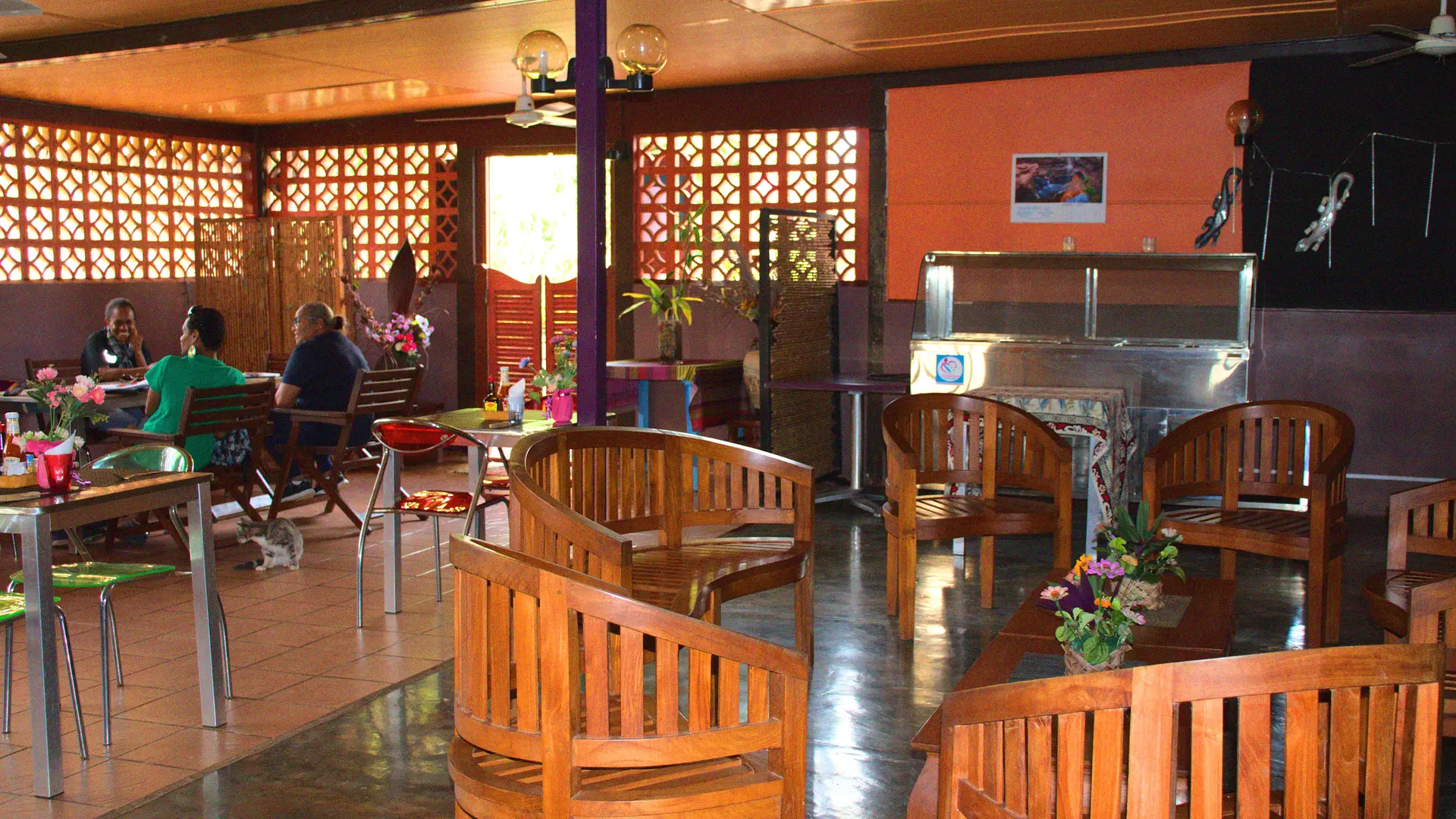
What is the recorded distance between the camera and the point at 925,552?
6.33 m

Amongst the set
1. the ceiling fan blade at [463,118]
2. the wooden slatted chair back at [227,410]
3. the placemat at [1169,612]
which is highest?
the ceiling fan blade at [463,118]

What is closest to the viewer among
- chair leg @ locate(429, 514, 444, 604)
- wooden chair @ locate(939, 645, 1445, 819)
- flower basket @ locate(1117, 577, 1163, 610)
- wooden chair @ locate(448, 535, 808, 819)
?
wooden chair @ locate(939, 645, 1445, 819)

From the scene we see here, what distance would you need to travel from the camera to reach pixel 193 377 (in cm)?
617

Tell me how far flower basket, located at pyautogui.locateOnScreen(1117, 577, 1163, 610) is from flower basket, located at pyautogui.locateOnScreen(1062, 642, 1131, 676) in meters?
0.12

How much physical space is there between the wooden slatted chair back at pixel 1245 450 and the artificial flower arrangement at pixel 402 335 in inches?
214

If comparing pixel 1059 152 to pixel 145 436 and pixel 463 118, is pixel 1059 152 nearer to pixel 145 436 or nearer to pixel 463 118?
pixel 463 118

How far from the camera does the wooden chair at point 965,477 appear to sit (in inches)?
187

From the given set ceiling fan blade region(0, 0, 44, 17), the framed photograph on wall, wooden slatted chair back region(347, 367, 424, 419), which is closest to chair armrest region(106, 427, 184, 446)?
wooden slatted chair back region(347, 367, 424, 419)

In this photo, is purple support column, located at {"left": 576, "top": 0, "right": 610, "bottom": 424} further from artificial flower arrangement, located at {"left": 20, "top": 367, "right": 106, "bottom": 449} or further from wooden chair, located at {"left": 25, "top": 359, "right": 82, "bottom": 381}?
wooden chair, located at {"left": 25, "top": 359, "right": 82, "bottom": 381}

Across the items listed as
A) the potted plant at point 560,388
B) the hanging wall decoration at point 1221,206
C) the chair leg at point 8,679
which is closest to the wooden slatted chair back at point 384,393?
the potted plant at point 560,388

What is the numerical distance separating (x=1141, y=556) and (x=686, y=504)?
1468 millimetres

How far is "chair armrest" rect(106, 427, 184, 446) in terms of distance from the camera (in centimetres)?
592

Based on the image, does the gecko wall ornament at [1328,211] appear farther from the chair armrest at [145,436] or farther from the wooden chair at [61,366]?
the wooden chair at [61,366]

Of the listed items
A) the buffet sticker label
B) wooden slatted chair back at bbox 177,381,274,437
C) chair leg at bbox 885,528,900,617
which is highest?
the buffet sticker label
